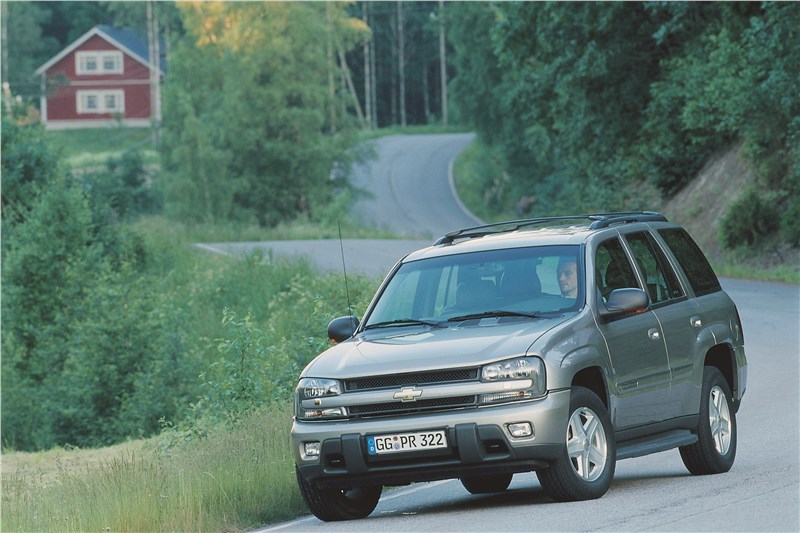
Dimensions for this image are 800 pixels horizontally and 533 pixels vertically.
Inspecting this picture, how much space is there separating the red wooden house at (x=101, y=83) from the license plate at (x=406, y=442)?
109 meters

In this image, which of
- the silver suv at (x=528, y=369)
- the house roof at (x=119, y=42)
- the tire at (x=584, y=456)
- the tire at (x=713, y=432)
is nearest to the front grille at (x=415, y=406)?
the silver suv at (x=528, y=369)

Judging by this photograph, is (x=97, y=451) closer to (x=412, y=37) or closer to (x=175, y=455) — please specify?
(x=175, y=455)

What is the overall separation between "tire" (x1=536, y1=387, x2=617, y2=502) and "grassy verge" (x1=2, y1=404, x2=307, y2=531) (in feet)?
7.21

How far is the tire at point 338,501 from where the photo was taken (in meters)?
9.64

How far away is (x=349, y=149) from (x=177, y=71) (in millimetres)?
9872

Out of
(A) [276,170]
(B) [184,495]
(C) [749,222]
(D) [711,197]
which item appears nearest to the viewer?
(B) [184,495]

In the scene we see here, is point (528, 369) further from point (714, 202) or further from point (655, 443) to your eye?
point (714, 202)

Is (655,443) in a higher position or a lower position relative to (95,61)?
lower

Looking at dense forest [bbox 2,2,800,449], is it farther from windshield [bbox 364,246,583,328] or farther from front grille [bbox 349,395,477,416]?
front grille [bbox 349,395,477,416]

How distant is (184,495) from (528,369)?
8.69 feet

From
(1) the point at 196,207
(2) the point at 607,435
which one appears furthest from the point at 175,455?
(1) the point at 196,207

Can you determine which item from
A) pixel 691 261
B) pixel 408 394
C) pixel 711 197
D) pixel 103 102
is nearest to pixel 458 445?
pixel 408 394

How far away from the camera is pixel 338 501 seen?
9.80 meters

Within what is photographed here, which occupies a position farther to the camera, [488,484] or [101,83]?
[101,83]
